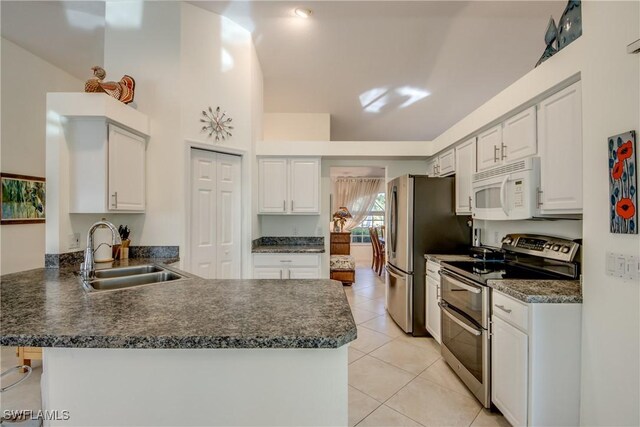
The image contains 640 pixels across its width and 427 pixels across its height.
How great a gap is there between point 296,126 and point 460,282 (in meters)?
3.64

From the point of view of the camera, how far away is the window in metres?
8.46

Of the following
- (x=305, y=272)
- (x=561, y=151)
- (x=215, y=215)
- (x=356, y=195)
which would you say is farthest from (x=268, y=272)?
(x=356, y=195)

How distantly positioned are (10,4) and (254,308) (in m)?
3.85

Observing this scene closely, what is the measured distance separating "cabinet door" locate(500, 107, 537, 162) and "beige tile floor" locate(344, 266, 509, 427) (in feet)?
6.08

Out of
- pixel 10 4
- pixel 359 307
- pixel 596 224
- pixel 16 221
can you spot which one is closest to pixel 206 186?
pixel 16 221

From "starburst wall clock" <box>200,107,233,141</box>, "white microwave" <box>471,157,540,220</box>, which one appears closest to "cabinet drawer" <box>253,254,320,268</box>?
"starburst wall clock" <box>200,107,233,141</box>

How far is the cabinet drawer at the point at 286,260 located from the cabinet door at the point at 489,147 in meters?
2.06

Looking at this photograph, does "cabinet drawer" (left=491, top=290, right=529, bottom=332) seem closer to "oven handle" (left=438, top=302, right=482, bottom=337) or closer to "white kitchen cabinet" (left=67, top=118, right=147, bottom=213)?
"oven handle" (left=438, top=302, right=482, bottom=337)

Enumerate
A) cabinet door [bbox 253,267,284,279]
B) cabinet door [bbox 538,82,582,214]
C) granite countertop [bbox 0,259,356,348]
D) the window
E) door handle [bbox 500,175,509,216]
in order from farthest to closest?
the window → cabinet door [bbox 253,267,284,279] → door handle [bbox 500,175,509,216] → cabinet door [bbox 538,82,582,214] → granite countertop [bbox 0,259,356,348]

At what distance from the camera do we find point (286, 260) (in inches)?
137

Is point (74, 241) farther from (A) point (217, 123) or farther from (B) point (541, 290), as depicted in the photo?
(B) point (541, 290)

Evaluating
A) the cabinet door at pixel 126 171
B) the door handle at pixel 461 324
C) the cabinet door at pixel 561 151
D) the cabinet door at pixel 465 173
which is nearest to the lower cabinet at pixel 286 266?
the cabinet door at pixel 126 171

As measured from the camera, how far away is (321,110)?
4754mm

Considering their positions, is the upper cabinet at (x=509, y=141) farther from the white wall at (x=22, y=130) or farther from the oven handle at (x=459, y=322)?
the white wall at (x=22, y=130)
